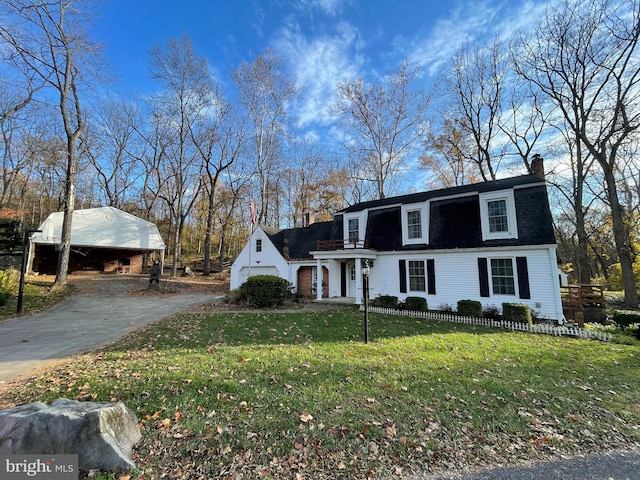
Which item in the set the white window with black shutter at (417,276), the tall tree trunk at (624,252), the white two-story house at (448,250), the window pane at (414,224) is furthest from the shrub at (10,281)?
the tall tree trunk at (624,252)

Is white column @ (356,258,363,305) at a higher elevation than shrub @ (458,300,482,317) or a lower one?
higher

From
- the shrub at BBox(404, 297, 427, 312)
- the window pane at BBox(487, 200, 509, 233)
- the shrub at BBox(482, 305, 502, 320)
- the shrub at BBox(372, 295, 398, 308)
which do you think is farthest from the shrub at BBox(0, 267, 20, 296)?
the window pane at BBox(487, 200, 509, 233)

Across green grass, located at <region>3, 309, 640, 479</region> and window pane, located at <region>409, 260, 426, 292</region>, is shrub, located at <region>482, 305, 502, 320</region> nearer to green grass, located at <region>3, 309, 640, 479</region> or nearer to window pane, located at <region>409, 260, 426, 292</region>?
window pane, located at <region>409, 260, 426, 292</region>

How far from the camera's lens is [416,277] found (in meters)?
14.5

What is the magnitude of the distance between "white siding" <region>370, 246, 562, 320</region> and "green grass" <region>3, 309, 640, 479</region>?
12.9 feet

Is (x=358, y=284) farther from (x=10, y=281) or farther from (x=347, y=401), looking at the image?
(x=10, y=281)

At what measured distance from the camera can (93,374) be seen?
518cm

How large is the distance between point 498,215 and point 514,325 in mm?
5040

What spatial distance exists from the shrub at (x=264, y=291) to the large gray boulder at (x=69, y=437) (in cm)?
1046

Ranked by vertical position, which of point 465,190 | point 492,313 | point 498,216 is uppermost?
point 465,190

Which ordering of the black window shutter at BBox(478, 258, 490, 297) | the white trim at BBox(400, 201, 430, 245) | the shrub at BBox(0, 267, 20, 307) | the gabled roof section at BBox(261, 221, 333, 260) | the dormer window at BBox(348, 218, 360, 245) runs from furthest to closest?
the gabled roof section at BBox(261, 221, 333, 260) → the dormer window at BBox(348, 218, 360, 245) → the white trim at BBox(400, 201, 430, 245) → the black window shutter at BBox(478, 258, 490, 297) → the shrub at BBox(0, 267, 20, 307)

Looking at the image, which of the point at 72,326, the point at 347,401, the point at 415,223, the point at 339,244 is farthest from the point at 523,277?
the point at 72,326

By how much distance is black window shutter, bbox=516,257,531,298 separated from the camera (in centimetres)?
1161

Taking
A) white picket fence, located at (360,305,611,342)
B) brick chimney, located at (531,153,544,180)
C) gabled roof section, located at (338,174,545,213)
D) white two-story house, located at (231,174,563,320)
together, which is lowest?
white picket fence, located at (360,305,611,342)
